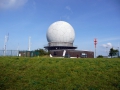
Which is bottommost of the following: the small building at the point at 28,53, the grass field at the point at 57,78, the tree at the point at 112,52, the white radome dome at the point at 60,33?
the grass field at the point at 57,78

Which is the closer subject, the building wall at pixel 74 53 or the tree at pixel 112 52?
the tree at pixel 112 52

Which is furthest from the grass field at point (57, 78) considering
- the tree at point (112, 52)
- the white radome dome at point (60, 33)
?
the white radome dome at point (60, 33)

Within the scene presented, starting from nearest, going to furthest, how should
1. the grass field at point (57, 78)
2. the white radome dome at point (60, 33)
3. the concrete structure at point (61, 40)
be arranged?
the grass field at point (57, 78) → the concrete structure at point (61, 40) → the white radome dome at point (60, 33)

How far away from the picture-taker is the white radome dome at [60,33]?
60000 millimetres

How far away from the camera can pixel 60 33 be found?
59750 millimetres

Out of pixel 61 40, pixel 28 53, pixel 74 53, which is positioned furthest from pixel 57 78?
pixel 61 40

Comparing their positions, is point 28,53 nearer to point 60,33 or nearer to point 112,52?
point 60,33

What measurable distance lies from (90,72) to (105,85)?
2395 millimetres

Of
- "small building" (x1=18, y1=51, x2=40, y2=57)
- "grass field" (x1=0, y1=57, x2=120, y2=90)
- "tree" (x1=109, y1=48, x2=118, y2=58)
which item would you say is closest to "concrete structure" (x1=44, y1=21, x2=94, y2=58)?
"tree" (x1=109, y1=48, x2=118, y2=58)

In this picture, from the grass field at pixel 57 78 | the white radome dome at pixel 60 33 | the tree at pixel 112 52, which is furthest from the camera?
the white radome dome at pixel 60 33

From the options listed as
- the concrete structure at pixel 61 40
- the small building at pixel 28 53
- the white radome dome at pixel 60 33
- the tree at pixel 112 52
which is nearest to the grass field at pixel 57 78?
the small building at pixel 28 53

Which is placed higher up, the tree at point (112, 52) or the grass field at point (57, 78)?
the tree at point (112, 52)

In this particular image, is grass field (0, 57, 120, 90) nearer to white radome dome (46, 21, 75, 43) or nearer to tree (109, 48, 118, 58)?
tree (109, 48, 118, 58)

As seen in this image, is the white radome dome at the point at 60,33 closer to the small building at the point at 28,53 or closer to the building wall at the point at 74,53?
the building wall at the point at 74,53
